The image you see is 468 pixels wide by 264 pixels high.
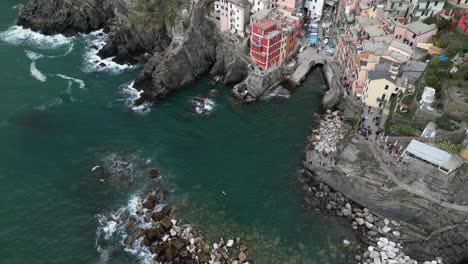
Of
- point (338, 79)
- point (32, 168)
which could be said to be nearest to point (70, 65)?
point (32, 168)

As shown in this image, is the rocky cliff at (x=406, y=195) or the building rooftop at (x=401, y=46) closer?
the rocky cliff at (x=406, y=195)

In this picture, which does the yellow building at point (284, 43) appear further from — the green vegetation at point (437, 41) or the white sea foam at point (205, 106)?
the green vegetation at point (437, 41)

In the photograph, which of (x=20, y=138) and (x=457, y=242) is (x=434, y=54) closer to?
(x=457, y=242)

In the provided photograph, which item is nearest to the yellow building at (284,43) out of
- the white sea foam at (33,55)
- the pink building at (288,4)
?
the pink building at (288,4)

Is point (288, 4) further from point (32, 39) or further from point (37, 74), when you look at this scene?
point (32, 39)

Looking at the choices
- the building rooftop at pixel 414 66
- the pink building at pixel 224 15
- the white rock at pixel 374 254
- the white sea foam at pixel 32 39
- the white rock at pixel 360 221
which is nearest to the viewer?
the white rock at pixel 374 254
